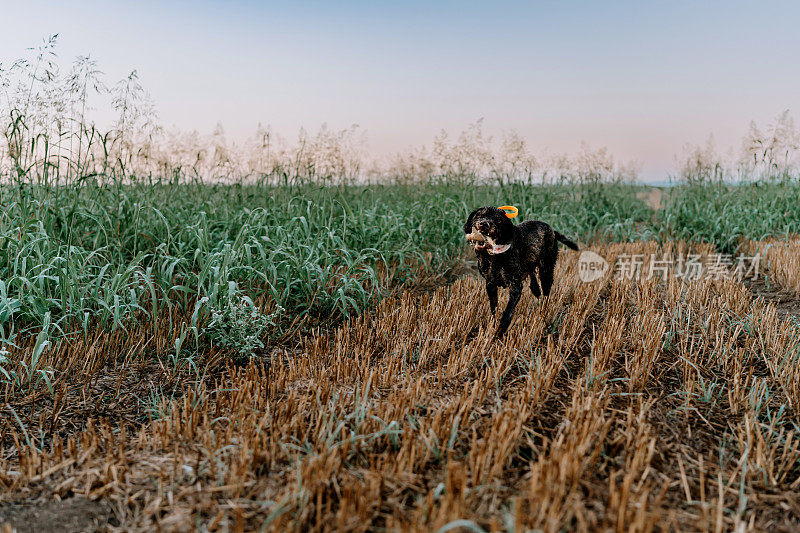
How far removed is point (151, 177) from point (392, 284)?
247cm

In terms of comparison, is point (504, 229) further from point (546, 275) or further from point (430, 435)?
point (430, 435)

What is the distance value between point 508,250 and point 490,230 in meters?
0.25

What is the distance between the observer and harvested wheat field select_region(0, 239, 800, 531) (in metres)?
1.76

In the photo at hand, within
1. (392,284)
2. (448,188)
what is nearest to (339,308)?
(392,284)

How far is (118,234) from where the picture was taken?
13.9 ft

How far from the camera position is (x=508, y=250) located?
8.79 feet

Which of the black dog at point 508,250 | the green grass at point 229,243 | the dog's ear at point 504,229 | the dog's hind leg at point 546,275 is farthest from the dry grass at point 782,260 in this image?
the dog's ear at point 504,229

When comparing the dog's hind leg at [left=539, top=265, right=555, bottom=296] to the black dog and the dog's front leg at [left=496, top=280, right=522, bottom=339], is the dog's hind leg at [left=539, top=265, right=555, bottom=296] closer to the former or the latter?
the black dog

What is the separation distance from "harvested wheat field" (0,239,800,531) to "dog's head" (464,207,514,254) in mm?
633

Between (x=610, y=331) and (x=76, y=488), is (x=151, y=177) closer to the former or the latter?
(x=76, y=488)

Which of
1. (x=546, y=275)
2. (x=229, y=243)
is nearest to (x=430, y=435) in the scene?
(x=546, y=275)

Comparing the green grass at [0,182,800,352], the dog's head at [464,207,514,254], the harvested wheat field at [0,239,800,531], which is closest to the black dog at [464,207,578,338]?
the dog's head at [464,207,514,254]

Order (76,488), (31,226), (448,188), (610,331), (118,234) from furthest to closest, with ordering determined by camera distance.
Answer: (448,188) → (118,234) → (31,226) → (610,331) → (76,488)

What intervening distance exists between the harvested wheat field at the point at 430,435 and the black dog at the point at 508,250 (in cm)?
38
